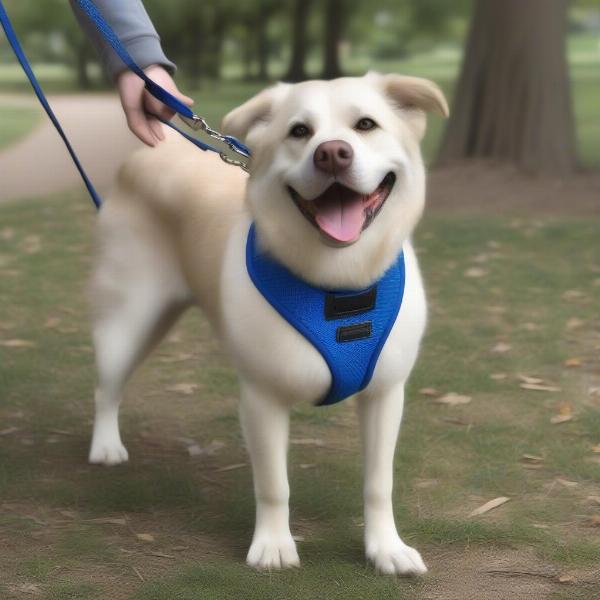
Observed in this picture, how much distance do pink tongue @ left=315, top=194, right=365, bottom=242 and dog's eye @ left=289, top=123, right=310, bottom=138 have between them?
0.19 metres

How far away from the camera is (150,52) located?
3.79 metres

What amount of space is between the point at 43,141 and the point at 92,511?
16.2 meters

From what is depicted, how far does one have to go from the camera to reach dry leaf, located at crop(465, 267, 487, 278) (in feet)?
25.6

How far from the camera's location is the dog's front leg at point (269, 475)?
3357 mm

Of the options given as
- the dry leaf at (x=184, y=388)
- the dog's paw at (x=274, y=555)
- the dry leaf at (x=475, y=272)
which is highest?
the dog's paw at (x=274, y=555)

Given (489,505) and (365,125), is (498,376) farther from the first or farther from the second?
(365,125)

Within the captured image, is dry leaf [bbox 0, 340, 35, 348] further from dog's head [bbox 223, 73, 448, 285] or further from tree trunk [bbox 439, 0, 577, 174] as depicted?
tree trunk [bbox 439, 0, 577, 174]

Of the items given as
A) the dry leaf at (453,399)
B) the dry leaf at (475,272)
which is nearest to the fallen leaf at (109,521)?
the dry leaf at (453,399)

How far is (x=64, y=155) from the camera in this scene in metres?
16.9

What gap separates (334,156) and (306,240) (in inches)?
14.7

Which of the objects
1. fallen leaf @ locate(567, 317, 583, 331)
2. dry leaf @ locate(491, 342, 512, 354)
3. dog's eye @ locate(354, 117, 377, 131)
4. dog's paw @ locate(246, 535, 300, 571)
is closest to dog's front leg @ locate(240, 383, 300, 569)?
dog's paw @ locate(246, 535, 300, 571)

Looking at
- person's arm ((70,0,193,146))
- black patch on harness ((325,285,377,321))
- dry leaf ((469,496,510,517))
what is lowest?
dry leaf ((469,496,510,517))

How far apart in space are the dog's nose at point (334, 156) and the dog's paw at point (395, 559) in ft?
4.18

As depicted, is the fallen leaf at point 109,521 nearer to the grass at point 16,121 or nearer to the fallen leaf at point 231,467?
the fallen leaf at point 231,467
